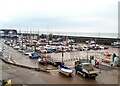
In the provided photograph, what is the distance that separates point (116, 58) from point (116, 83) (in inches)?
255

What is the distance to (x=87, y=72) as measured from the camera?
16.6 m

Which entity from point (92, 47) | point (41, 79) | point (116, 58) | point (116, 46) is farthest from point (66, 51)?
point (41, 79)

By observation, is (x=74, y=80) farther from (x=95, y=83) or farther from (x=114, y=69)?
(x=114, y=69)

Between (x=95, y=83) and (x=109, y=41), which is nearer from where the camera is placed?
(x=95, y=83)

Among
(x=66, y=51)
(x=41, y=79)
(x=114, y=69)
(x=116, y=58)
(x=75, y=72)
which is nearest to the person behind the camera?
(x=41, y=79)

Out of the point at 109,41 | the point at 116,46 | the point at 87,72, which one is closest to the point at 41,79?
the point at 87,72

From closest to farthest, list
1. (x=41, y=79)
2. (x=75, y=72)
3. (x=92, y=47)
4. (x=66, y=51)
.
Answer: (x=41, y=79) → (x=75, y=72) → (x=66, y=51) → (x=92, y=47)

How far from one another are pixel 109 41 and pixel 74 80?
4032 centimetres

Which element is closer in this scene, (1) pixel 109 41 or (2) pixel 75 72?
(2) pixel 75 72

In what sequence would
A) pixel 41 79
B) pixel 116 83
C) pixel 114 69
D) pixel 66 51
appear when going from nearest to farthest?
pixel 116 83, pixel 41 79, pixel 114 69, pixel 66 51

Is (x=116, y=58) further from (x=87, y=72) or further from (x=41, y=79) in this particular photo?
(x=41, y=79)

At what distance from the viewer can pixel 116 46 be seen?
46.5 metres

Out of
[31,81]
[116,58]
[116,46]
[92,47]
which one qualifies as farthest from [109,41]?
[31,81]

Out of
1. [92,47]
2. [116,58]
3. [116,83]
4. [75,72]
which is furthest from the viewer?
[92,47]
